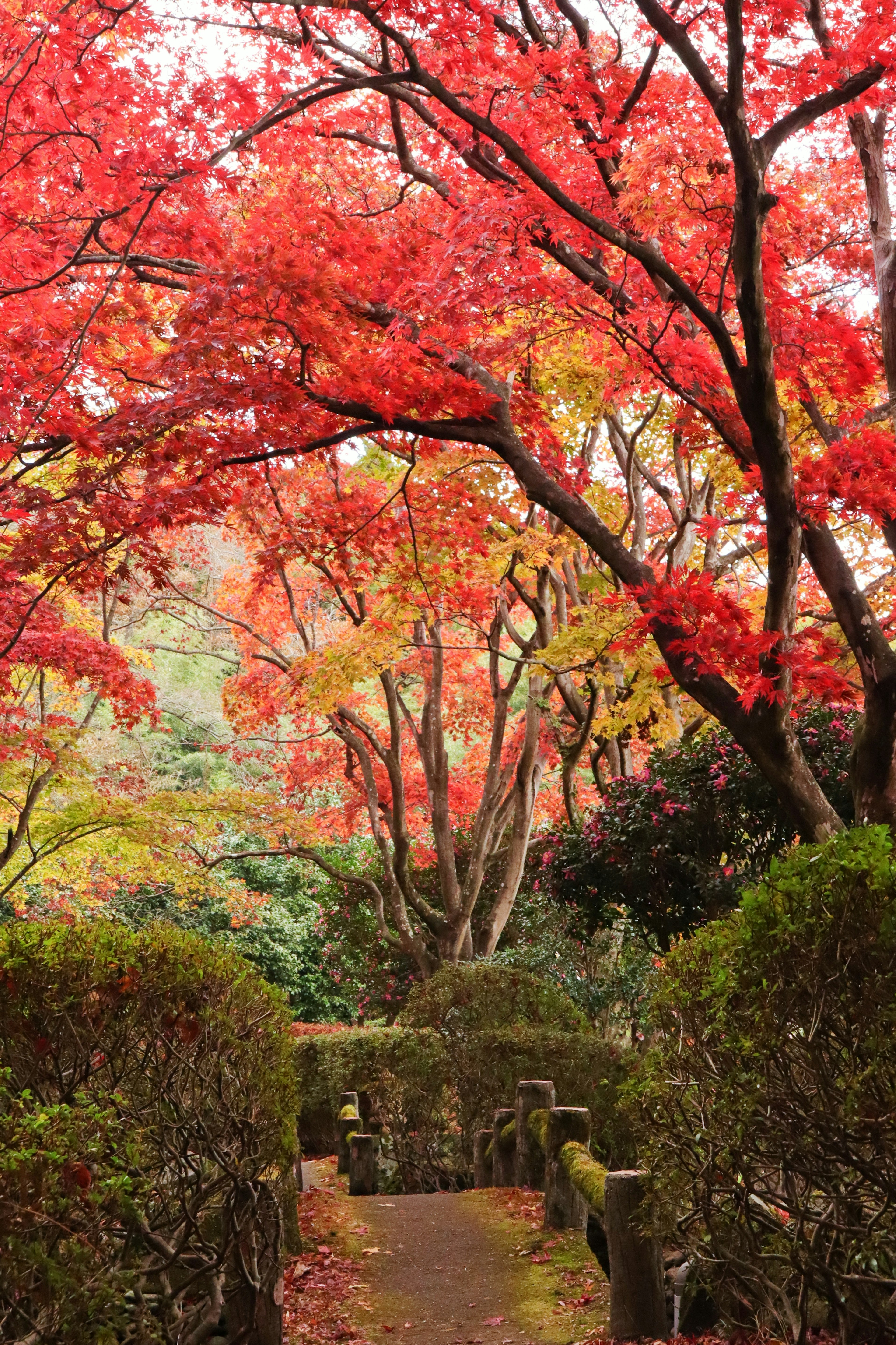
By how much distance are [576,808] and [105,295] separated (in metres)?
8.17

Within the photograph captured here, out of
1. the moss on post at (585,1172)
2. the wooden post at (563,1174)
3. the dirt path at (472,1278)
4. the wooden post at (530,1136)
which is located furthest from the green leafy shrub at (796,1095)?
the wooden post at (530,1136)

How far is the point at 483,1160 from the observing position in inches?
353

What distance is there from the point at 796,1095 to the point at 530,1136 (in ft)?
16.8

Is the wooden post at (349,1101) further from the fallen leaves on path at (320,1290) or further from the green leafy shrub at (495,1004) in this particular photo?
the fallen leaves on path at (320,1290)

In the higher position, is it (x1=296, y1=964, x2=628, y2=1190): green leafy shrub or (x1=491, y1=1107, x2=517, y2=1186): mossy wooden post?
(x1=296, y1=964, x2=628, y2=1190): green leafy shrub

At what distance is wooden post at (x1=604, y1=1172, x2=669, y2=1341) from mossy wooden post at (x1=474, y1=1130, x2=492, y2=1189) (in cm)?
478

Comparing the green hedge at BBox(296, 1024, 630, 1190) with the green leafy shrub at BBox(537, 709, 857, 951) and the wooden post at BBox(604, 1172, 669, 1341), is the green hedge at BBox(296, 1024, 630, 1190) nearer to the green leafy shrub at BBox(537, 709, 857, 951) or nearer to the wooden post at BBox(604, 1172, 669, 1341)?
the green leafy shrub at BBox(537, 709, 857, 951)

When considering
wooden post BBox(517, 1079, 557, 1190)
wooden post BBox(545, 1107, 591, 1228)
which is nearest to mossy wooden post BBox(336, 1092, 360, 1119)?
wooden post BBox(517, 1079, 557, 1190)

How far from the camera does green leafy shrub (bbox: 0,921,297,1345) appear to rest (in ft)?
11.7

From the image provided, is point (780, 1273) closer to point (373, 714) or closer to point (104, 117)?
point (104, 117)

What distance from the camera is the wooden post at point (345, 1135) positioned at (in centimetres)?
962

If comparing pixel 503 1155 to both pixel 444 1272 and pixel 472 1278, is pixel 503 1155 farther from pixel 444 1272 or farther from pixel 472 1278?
pixel 472 1278

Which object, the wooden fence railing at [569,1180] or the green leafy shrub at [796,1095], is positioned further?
the wooden fence railing at [569,1180]

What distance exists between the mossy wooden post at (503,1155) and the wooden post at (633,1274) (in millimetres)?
3943
